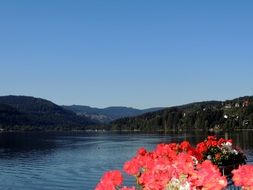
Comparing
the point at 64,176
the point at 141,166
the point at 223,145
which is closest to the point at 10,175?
the point at 64,176

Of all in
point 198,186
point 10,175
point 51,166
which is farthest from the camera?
point 51,166

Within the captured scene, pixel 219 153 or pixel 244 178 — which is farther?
pixel 219 153

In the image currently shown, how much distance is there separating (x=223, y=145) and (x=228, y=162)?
0.69 m

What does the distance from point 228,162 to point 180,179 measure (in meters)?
10.9

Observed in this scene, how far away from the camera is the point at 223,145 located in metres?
17.0

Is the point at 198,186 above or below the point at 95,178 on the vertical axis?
above

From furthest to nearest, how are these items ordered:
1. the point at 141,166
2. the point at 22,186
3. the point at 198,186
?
1. the point at 22,186
2. the point at 141,166
3. the point at 198,186

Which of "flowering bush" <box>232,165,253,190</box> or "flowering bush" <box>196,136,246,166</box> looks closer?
"flowering bush" <box>232,165,253,190</box>

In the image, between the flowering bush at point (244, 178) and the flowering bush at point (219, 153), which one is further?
the flowering bush at point (219, 153)

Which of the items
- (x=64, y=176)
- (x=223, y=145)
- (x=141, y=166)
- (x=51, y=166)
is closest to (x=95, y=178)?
(x=64, y=176)

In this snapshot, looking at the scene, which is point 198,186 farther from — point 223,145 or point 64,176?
point 64,176

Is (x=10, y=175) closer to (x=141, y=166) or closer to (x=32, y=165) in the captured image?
(x=32, y=165)

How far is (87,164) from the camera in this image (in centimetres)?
7031

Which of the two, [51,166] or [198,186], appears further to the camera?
[51,166]
